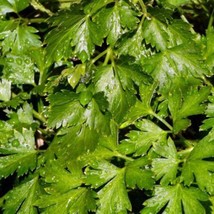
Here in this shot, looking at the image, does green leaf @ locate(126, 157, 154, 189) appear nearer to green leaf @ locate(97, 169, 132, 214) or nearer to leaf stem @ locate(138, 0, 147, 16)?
green leaf @ locate(97, 169, 132, 214)

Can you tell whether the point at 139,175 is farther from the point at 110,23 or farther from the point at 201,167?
the point at 110,23

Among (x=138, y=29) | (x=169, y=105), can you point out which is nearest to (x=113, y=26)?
(x=138, y=29)

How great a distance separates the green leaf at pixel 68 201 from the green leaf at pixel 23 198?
0.08 metres

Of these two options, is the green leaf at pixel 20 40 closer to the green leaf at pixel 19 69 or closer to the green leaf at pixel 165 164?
the green leaf at pixel 19 69

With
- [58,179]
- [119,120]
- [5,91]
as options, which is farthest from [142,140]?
[5,91]

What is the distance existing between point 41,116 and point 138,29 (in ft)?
1.86

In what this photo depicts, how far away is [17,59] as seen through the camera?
2.22 meters

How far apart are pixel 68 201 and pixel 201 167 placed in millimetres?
483

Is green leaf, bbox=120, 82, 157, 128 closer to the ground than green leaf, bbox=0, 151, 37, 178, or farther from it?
farther from it

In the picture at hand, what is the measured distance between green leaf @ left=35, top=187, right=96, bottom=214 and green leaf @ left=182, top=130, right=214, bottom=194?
1.12ft

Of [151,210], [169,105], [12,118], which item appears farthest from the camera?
[12,118]

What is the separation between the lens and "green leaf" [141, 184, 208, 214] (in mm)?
1725

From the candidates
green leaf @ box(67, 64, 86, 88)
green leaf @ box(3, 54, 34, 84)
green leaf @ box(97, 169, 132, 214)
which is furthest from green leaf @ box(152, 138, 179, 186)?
green leaf @ box(3, 54, 34, 84)

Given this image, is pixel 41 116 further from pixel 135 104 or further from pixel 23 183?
pixel 135 104
